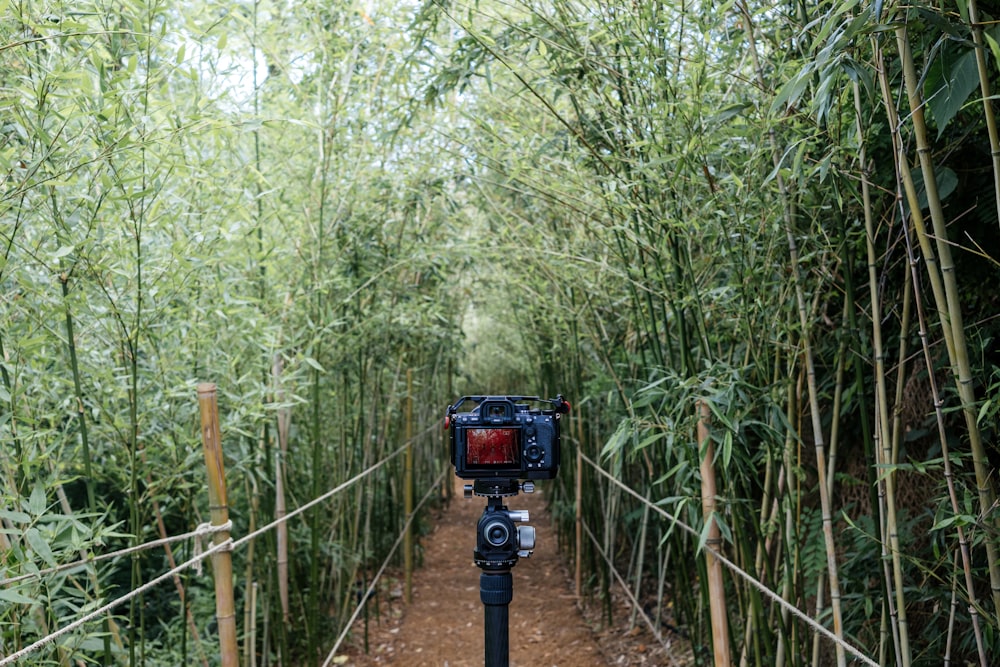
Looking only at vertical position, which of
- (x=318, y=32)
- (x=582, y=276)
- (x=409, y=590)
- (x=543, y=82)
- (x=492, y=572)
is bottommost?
(x=409, y=590)

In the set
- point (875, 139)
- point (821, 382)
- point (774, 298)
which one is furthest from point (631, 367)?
point (875, 139)

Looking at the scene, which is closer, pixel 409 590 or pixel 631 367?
pixel 631 367

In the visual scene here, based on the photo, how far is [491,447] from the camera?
1839 mm

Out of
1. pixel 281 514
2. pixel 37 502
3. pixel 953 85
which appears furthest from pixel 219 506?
pixel 953 85

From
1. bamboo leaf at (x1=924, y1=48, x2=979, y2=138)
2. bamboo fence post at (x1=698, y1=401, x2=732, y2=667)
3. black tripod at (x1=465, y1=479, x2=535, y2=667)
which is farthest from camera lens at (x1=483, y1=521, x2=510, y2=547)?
bamboo leaf at (x1=924, y1=48, x2=979, y2=138)

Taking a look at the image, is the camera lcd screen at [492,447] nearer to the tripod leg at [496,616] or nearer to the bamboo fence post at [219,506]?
the tripod leg at [496,616]

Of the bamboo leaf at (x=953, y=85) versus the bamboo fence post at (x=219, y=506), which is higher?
the bamboo leaf at (x=953, y=85)

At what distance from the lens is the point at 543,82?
2502 millimetres

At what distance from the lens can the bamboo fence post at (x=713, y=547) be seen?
1895 mm

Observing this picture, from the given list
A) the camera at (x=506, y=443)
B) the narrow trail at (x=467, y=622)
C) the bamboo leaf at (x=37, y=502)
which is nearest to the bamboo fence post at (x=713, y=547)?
the camera at (x=506, y=443)

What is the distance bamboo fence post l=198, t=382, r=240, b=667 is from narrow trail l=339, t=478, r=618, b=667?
2267 mm

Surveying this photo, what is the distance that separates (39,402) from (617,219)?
5.60 feet

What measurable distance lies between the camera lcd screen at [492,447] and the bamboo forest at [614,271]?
0.34m

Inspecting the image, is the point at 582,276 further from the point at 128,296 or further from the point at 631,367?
the point at 128,296
